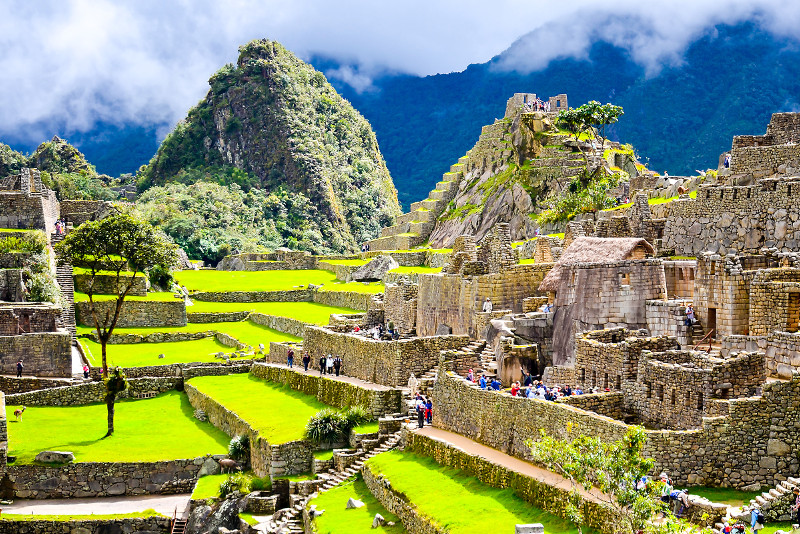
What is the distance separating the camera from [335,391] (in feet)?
136

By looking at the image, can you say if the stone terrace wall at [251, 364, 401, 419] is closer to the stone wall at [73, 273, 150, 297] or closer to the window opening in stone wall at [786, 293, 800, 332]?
the window opening in stone wall at [786, 293, 800, 332]

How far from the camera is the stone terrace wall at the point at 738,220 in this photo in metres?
30.8

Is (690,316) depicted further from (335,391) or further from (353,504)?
(335,391)

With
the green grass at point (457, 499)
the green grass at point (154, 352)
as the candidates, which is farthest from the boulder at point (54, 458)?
the green grass at point (457, 499)

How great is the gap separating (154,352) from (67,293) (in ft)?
22.3

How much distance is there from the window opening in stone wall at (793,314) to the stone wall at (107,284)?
45.4m

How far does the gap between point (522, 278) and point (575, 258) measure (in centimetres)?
458

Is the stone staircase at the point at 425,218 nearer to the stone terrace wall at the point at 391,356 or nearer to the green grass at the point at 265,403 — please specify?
the green grass at the point at 265,403

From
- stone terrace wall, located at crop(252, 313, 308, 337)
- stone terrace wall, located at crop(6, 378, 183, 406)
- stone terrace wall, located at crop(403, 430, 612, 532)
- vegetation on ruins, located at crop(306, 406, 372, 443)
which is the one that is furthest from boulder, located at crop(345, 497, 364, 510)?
stone terrace wall, located at crop(252, 313, 308, 337)

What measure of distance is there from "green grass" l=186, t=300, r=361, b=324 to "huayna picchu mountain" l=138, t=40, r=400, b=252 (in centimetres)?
7478

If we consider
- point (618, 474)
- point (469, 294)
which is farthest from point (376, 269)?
point (618, 474)

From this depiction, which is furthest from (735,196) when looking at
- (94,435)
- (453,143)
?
(453,143)

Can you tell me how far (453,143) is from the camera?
140 metres

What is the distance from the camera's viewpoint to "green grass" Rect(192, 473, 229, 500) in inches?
1499
